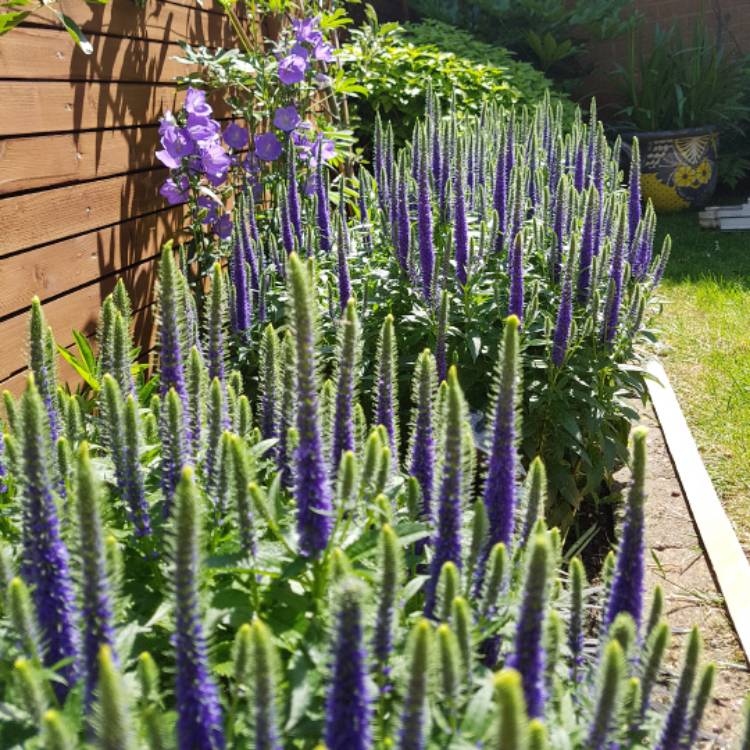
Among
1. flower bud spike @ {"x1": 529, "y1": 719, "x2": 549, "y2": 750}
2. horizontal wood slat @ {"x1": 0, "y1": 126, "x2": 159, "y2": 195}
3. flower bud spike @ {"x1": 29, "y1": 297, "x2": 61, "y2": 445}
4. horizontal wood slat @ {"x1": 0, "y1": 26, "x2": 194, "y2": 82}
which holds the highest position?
horizontal wood slat @ {"x1": 0, "y1": 26, "x2": 194, "y2": 82}

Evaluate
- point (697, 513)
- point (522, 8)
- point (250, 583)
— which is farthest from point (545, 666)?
point (522, 8)

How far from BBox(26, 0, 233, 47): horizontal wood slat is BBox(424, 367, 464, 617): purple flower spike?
2.64 meters

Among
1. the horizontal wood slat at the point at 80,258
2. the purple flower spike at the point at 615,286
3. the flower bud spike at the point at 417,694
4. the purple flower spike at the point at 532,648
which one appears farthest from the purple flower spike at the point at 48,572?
the purple flower spike at the point at 615,286

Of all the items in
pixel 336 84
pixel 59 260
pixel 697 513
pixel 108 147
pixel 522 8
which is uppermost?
pixel 522 8

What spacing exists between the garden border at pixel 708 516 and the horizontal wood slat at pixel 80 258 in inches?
91.0

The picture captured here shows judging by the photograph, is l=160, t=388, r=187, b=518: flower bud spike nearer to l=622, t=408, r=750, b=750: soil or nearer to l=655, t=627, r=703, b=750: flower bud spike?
l=655, t=627, r=703, b=750: flower bud spike

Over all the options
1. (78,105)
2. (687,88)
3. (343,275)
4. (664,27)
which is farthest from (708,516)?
(664,27)

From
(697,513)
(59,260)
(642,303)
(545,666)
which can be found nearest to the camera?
(545,666)

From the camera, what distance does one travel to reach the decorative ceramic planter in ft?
29.8

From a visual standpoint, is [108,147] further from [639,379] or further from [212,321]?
[639,379]

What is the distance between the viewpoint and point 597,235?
337cm

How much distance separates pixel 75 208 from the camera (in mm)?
3459

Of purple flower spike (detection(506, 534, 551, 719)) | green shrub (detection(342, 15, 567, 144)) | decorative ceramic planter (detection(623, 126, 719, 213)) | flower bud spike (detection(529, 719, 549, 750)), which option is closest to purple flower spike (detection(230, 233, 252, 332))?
purple flower spike (detection(506, 534, 551, 719))

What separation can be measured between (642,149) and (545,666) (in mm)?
9000
